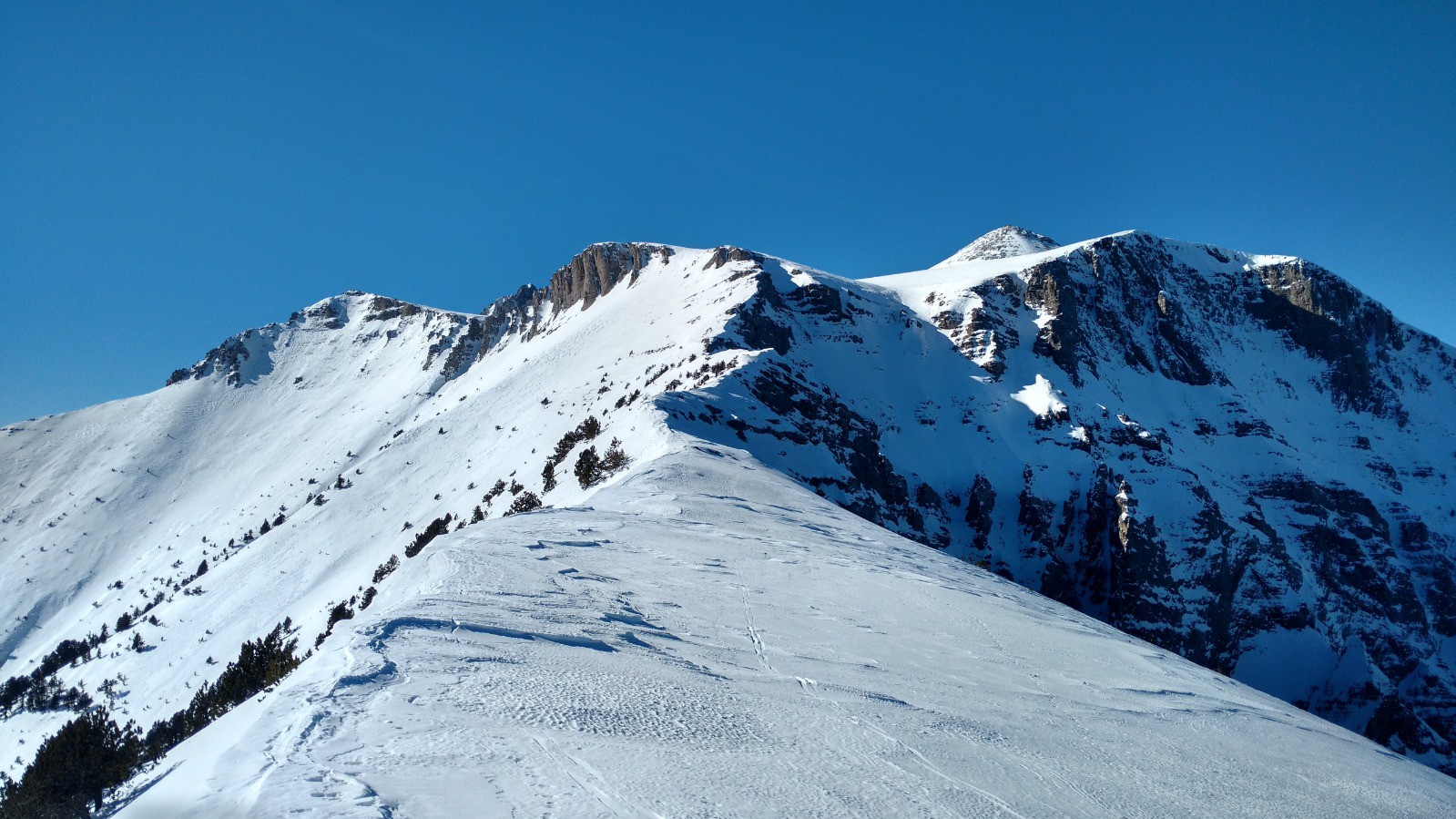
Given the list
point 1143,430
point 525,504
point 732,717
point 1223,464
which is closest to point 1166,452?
point 1143,430

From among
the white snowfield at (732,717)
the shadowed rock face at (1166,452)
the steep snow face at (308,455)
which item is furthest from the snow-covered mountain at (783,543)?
the steep snow face at (308,455)

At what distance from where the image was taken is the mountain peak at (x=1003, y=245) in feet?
371

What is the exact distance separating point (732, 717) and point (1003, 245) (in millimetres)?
120791

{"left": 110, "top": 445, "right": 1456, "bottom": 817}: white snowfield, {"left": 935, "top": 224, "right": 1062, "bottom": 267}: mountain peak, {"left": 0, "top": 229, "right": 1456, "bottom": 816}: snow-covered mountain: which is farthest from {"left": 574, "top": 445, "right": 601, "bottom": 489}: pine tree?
{"left": 935, "top": 224, "right": 1062, "bottom": 267}: mountain peak

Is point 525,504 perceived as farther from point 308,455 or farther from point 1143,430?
point 308,455

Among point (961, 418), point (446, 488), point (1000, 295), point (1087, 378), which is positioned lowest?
point (446, 488)

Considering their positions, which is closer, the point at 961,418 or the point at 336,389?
the point at 961,418

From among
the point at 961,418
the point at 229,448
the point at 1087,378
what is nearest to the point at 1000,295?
the point at 1087,378

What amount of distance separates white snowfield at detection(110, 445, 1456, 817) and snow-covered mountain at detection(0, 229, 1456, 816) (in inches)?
2.2

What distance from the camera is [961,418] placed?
6125cm

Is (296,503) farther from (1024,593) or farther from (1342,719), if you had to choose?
(1342,719)

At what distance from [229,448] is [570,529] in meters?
88.0

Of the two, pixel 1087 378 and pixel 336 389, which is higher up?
pixel 1087 378

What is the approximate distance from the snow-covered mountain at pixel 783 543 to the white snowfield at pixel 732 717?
0.19 ft
